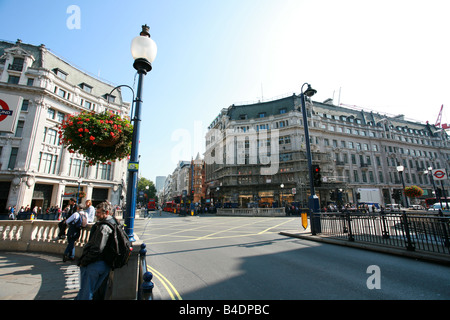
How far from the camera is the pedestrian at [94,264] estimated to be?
8.93 feet

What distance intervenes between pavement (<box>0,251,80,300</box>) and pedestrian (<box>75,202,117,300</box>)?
1.24 metres

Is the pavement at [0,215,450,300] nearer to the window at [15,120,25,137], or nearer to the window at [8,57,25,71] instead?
the window at [15,120,25,137]

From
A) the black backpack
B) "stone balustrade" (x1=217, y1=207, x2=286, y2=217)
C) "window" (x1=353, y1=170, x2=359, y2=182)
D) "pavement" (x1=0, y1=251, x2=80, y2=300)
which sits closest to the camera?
the black backpack

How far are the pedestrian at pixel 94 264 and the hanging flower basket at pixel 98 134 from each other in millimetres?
3283

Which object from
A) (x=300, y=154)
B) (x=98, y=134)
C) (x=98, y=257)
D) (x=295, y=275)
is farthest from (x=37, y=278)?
(x=300, y=154)

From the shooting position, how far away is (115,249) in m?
2.90

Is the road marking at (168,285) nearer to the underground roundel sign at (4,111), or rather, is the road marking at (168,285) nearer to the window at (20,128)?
the underground roundel sign at (4,111)

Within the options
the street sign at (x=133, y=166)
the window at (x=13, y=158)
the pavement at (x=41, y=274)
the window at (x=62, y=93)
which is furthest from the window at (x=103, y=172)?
the street sign at (x=133, y=166)

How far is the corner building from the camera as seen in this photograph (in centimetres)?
3906

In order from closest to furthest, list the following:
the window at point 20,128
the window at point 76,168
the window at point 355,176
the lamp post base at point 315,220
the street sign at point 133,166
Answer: the street sign at point 133,166 → the lamp post base at point 315,220 → the window at point 20,128 → the window at point 76,168 → the window at point 355,176

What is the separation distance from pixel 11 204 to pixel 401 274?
3436 centimetres

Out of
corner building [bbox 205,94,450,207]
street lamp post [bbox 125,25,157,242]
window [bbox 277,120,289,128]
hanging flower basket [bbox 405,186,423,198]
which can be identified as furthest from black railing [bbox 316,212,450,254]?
window [bbox 277,120,289,128]

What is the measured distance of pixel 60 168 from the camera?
90.6ft

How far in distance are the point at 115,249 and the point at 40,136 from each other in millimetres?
32910
